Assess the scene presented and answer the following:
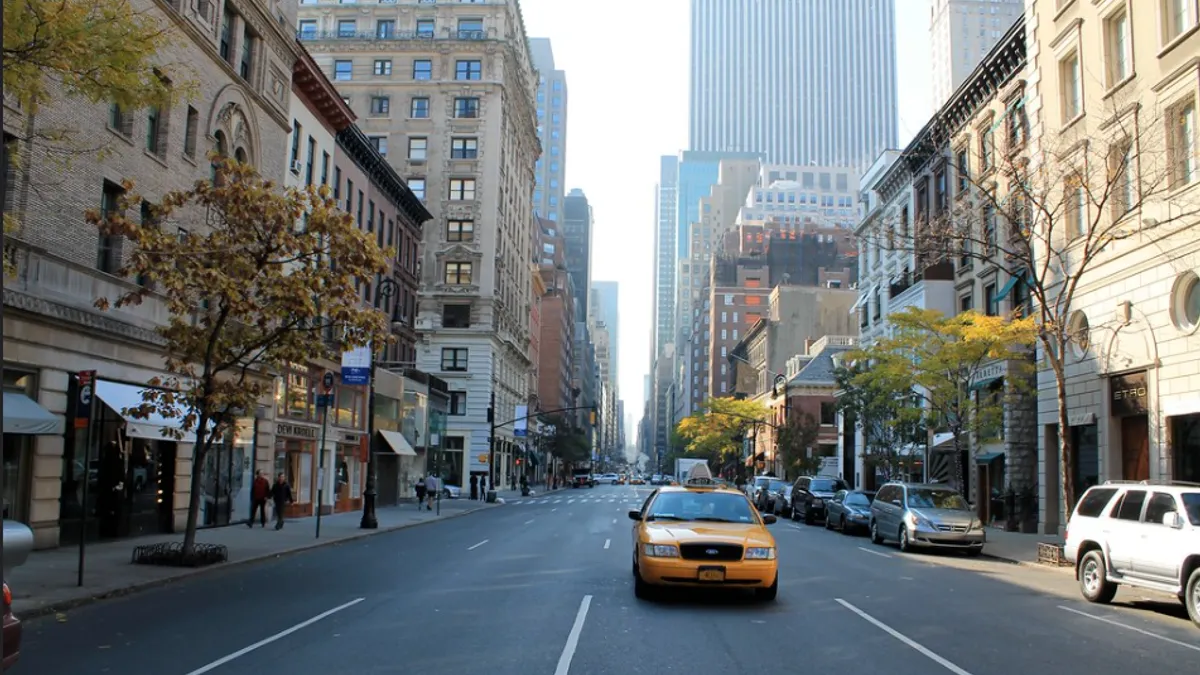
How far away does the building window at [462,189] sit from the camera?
68875 millimetres

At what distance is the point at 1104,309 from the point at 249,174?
22.4 metres

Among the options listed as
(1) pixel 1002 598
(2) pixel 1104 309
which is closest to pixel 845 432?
(2) pixel 1104 309

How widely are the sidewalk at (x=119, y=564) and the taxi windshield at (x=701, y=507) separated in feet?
26.1

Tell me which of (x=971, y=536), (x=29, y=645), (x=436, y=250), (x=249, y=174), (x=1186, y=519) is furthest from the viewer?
(x=436, y=250)

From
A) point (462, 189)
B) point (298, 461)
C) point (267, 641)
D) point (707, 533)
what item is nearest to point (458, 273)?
point (462, 189)

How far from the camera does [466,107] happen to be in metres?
69.0

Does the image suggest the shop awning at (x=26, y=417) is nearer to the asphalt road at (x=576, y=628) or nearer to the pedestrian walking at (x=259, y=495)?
the asphalt road at (x=576, y=628)

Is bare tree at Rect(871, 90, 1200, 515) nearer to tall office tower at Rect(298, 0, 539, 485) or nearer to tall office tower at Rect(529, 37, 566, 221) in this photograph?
tall office tower at Rect(298, 0, 539, 485)

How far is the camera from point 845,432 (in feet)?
202

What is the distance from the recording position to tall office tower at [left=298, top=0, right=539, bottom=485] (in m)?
67.6

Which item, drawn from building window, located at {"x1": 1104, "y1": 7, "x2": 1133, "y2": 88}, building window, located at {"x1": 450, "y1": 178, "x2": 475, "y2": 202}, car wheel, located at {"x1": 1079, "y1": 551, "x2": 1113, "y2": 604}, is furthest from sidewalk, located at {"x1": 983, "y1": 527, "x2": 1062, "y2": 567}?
building window, located at {"x1": 450, "y1": 178, "x2": 475, "y2": 202}

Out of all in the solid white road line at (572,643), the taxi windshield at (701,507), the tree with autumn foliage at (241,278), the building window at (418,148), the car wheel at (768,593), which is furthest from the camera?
the building window at (418,148)

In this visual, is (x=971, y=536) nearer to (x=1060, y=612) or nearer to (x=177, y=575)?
(x=1060, y=612)

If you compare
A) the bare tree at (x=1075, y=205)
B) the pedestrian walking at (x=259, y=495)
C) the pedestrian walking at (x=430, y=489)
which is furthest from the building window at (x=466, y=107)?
the bare tree at (x=1075, y=205)
